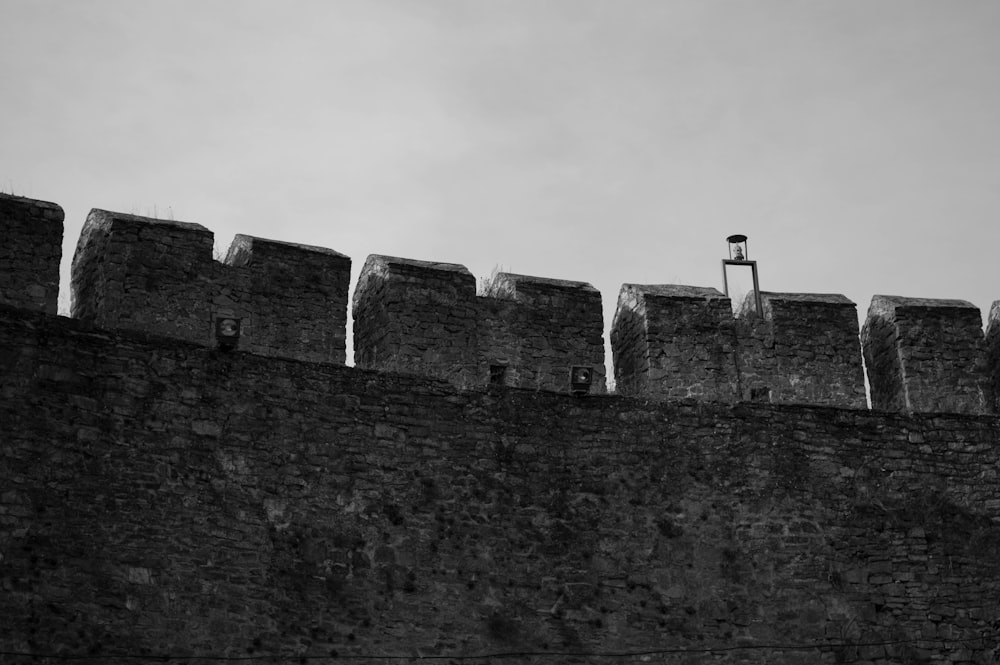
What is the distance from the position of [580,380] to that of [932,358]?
3928 millimetres

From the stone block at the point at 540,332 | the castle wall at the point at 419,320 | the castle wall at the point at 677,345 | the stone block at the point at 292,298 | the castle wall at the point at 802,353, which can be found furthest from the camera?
the castle wall at the point at 802,353

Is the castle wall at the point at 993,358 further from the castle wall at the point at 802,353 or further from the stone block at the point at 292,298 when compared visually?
the stone block at the point at 292,298

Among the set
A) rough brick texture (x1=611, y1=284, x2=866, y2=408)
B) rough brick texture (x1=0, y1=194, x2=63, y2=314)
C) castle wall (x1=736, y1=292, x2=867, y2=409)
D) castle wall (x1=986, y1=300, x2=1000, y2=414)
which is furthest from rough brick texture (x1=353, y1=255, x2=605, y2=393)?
castle wall (x1=986, y1=300, x2=1000, y2=414)

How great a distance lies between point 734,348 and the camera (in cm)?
1927

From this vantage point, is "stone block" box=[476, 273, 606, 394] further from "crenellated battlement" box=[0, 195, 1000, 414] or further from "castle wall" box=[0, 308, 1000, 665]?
"castle wall" box=[0, 308, 1000, 665]

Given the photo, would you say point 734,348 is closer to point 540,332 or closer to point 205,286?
point 540,332

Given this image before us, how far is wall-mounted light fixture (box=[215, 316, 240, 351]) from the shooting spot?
1702cm

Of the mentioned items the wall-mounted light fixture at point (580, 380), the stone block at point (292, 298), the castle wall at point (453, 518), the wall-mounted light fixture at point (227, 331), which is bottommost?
the castle wall at point (453, 518)

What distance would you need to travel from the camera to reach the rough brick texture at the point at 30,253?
16.7 meters

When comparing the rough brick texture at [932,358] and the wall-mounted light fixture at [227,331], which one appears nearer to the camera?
the wall-mounted light fixture at [227,331]

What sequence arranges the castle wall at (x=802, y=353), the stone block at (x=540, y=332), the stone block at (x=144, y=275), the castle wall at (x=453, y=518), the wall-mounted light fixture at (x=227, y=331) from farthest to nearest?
the castle wall at (x=802, y=353) → the stone block at (x=540, y=332) → the stone block at (x=144, y=275) → the wall-mounted light fixture at (x=227, y=331) → the castle wall at (x=453, y=518)

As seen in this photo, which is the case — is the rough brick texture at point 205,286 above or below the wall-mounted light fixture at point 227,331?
above

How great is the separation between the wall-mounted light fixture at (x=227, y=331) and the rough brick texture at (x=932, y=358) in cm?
682

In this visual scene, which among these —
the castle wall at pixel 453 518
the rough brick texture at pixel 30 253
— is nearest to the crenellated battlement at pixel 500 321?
the rough brick texture at pixel 30 253
